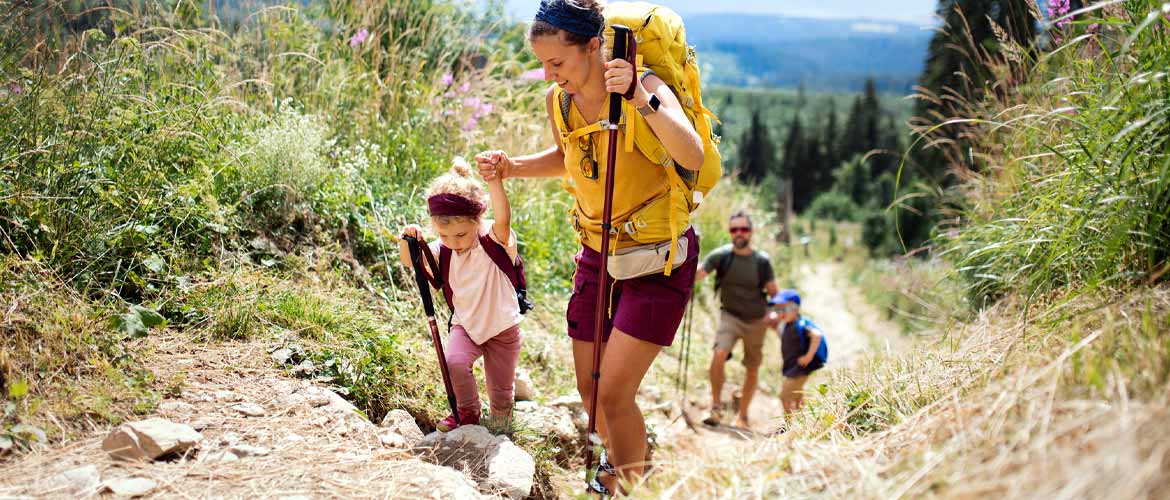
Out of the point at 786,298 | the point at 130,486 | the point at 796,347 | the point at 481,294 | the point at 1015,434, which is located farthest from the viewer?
the point at 786,298

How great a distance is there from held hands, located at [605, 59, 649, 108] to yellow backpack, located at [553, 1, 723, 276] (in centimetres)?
19

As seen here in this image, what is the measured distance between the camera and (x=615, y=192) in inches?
122

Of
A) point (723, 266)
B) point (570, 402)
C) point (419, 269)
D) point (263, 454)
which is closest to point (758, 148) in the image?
point (723, 266)

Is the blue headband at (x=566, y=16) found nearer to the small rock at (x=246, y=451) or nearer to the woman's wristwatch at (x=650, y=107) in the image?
the woman's wristwatch at (x=650, y=107)

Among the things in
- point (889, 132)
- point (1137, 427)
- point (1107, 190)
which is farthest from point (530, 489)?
point (889, 132)

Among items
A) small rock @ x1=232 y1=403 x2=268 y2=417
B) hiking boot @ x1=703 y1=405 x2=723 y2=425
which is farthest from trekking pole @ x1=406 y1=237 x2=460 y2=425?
hiking boot @ x1=703 y1=405 x2=723 y2=425

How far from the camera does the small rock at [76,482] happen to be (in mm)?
2566

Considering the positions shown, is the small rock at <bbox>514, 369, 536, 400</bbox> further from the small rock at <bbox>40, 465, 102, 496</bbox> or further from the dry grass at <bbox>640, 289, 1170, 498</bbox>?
the small rock at <bbox>40, 465, 102, 496</bbox>

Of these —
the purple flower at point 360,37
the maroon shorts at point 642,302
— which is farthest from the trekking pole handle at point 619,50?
the purple flower at point 360,37

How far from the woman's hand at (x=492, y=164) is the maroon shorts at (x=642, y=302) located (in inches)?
20.2

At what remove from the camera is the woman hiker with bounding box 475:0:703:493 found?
283cm

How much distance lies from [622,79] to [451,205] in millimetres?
1206

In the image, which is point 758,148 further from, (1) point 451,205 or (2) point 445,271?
(1) point 451,205

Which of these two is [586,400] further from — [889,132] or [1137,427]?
[889,132]
